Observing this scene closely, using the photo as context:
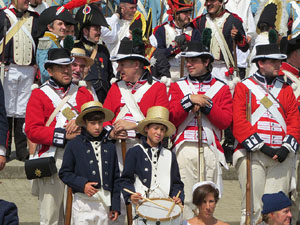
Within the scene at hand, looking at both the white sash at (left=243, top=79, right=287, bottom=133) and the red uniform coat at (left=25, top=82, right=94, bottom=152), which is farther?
the white sash at (left=243, top=79, right=287, bottom=133)

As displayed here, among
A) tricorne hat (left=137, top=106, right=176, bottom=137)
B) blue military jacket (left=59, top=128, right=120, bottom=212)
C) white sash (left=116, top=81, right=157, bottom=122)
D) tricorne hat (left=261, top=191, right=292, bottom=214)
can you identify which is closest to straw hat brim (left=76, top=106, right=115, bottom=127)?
blue military jacket (left=59, top=128, right=120, bottom=212)

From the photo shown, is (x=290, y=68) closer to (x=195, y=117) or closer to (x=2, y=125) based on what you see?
(x=195, y=117)

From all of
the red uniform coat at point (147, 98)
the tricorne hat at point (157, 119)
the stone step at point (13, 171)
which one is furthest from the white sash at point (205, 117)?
the stone step at point (13, 171)

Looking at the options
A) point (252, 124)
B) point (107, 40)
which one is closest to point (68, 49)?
point (252, 124)

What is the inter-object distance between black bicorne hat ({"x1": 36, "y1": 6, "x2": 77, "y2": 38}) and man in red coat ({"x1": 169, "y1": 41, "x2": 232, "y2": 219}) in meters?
2.39

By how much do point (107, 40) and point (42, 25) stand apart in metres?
1.55

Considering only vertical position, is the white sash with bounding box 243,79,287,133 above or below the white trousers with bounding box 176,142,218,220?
above

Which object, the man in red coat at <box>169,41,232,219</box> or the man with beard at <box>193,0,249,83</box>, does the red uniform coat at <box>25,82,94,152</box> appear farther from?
the man with beard at <box>193,0,249,83</box>

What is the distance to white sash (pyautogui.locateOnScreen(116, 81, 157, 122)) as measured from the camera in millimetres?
10414

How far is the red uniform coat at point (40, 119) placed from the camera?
32.9 feet

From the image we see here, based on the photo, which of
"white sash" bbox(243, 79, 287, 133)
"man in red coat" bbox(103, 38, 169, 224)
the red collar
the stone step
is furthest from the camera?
the stone step

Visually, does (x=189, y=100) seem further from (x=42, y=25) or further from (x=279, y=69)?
(x=42, y=25)

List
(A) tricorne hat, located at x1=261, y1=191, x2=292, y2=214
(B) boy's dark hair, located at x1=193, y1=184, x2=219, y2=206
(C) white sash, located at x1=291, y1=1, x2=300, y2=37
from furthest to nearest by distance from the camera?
(C) white sash, located at x1=291, y1=1, x2=300, y2=37 → (B) boy's dark hair, located at x1=193, y1=184, x2=219, y2=206 → (A) tricorne hat, located at x1=261, y1=191, x2=292, y2=214

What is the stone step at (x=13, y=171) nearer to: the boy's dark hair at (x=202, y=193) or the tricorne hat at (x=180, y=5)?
the tricorne hat at (x=180, y=5)
